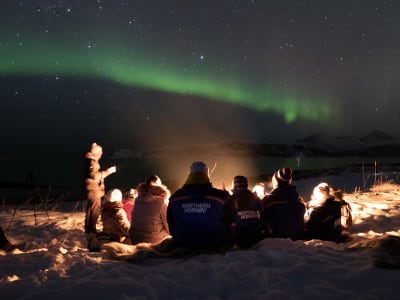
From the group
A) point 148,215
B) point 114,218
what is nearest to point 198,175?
point 148,215

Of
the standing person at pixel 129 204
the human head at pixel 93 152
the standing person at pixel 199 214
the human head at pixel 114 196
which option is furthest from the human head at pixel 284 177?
the human head at pixel 93 152

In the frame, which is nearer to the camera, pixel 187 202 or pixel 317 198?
pixel 187 202

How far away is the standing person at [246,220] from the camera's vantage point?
515cm

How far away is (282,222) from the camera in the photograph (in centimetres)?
529

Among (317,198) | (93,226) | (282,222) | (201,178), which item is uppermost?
(201,178)

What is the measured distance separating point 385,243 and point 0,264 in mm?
5358

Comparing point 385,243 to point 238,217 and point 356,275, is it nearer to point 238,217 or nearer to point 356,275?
point 356,275

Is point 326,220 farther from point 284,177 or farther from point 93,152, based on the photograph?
point 93,152

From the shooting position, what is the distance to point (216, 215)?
4602mm

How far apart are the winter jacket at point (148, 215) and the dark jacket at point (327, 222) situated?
268 centimetres

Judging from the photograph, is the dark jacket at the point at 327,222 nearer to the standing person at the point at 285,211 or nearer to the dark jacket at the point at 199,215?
the standing person at the point at 285,211

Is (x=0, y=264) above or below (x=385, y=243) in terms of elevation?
below

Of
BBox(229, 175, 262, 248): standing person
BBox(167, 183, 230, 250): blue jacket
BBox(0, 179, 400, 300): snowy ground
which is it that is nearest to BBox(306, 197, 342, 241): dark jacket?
BBox(0, 179, 400, 300): snowy ground

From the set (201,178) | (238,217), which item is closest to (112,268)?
(201,178)
